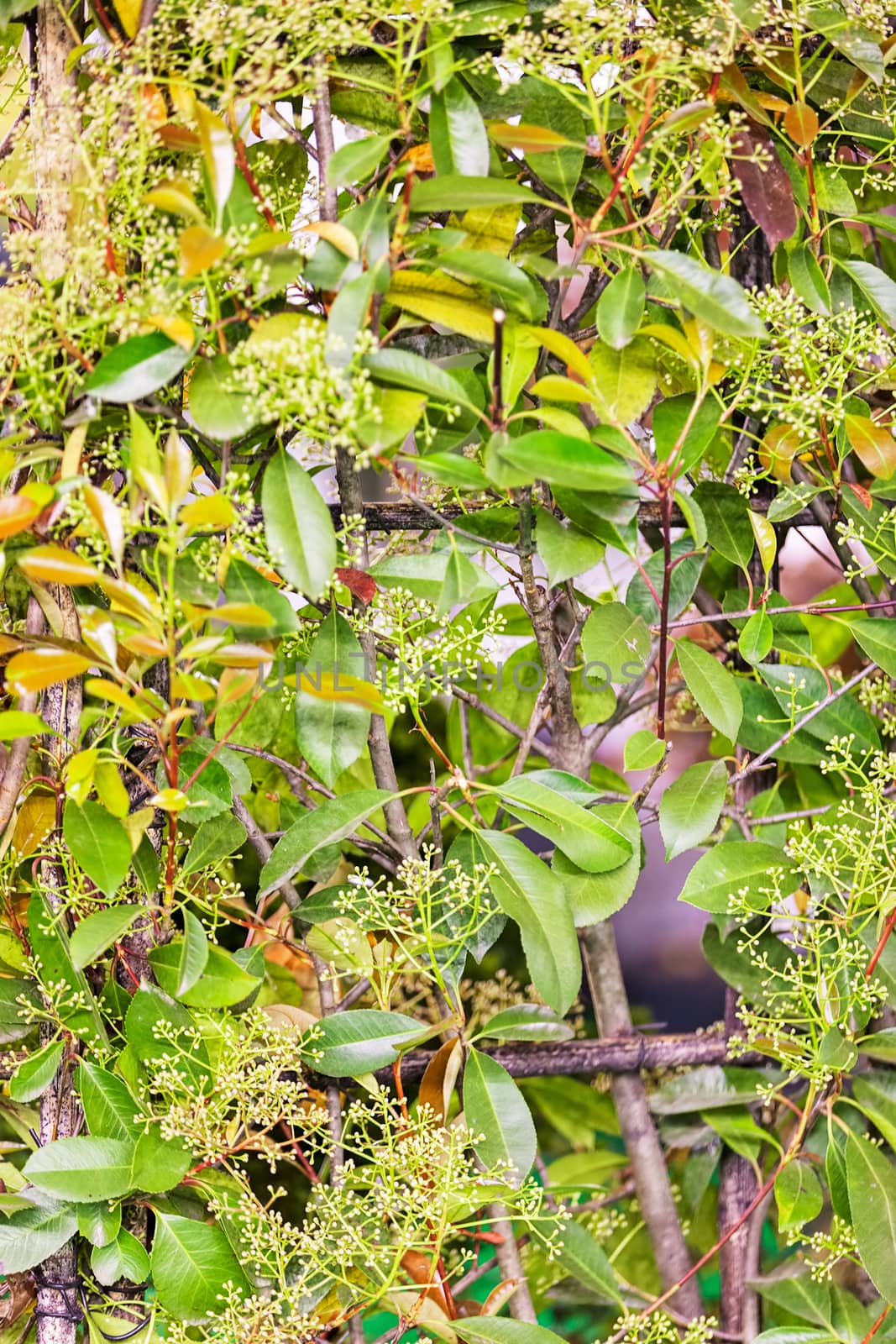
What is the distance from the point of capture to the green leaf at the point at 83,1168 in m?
0.59

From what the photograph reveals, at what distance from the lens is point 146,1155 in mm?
618

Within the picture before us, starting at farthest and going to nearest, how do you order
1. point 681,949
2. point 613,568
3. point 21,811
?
point 681,949 < point 613,568 < point 21,811

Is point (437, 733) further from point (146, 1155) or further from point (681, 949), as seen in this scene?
point (146, 1155)

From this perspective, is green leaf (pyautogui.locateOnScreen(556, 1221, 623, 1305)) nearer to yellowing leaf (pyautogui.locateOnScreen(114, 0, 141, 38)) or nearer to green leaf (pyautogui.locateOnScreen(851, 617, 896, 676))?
green leaf (pyautogui.locateOnScreen(851, 617, 896, 676))

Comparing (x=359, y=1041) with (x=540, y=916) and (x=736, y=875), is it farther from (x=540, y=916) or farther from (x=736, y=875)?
(x=736, y=875)

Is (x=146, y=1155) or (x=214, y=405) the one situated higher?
(x=214, y=405)

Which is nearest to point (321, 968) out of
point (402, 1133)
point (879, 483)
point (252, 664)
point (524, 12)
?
point (402, 1133)

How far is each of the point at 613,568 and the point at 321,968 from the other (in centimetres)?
39

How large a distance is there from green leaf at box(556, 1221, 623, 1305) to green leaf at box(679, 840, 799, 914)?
0.23m

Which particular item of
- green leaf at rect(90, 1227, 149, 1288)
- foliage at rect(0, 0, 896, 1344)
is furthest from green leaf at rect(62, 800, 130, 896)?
green leaf at rect(90, 1227, 149, 1288)

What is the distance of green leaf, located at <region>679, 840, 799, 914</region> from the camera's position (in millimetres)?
689

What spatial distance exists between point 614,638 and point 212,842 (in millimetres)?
260

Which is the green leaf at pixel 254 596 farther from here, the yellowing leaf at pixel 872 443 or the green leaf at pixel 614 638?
the yellowing leaf at pixel 872 443

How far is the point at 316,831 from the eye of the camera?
0.63 meters
